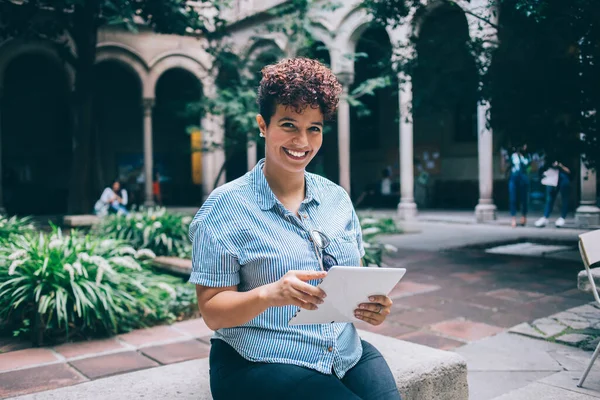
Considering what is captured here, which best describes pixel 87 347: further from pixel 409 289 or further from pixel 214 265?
pixel 409 289

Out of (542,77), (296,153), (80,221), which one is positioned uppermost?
(542,77)

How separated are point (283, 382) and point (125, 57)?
1771cm

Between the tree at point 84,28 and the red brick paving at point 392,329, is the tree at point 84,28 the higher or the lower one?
the higher one

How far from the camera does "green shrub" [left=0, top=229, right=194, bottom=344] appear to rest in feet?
13.7

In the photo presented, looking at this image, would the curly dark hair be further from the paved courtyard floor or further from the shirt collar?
the paved courtyard floor

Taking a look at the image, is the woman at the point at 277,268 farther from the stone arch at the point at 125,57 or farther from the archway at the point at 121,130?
the archway at the point at 121,130

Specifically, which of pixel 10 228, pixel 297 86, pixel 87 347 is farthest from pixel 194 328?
pixel 10 228

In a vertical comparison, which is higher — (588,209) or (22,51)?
(22,51)

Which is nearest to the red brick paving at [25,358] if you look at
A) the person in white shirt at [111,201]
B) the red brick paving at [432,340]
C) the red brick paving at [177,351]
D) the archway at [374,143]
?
the red brick paving at [177,351]

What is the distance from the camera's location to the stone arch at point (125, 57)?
1733 centimetres

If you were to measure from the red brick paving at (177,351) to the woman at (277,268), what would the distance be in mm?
2026

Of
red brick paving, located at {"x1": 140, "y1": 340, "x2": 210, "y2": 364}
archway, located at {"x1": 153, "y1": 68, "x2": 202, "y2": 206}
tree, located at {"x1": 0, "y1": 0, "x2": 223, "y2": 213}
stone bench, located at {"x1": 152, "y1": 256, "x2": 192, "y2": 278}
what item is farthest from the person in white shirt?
archway, located at {"x1": 153, "y1": 68, "x2": 202, "y2": 206}

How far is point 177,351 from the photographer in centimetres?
393

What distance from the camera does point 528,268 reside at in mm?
7012
